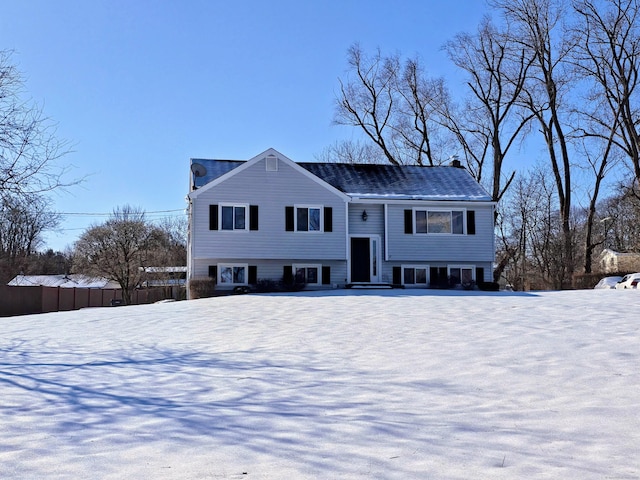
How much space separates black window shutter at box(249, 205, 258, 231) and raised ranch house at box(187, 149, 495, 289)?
0.04m

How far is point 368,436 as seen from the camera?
5504 millimetres

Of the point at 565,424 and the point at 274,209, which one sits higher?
the point at 274,209

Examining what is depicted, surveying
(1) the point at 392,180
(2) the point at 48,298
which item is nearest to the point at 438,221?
(1) the point at 392,180

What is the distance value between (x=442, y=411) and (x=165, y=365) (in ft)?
14.5

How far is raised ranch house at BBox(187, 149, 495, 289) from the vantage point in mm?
23391

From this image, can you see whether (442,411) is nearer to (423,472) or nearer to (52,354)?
(423,472)

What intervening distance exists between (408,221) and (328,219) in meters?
3.51

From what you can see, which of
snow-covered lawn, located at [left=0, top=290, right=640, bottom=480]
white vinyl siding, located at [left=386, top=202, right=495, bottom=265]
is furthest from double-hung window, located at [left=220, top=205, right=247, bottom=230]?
snow-covered lawn, located at [left=0, top=290, right=640, bottom=480]

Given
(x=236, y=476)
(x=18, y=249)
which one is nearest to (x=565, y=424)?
(x=236, y=476)

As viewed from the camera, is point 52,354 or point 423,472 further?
point 52,354

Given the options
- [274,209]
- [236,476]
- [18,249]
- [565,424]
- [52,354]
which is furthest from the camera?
[18,249]

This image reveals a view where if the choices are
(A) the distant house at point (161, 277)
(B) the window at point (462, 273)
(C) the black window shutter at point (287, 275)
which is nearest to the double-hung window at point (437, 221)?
(B) the window at point (462, 273)

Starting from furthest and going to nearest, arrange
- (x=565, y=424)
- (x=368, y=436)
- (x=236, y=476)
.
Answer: (x=565, y=424) → (x=368, y=436) → (x=236, y=476)

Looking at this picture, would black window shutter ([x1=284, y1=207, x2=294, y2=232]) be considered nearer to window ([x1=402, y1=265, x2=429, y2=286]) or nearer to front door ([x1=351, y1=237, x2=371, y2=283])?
front door ([x1=351, y1=237, x2=371, y2=283])
